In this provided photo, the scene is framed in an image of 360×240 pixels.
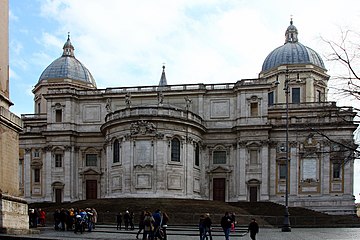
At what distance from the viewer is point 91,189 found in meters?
69.4

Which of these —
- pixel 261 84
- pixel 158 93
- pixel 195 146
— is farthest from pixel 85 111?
pixel 261 84

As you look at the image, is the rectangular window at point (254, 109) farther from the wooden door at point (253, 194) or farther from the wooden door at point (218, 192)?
the wooden door at point (218, 192)

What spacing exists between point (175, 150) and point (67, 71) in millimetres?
29854

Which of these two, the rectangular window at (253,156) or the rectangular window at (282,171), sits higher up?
Answer: the rectangular window at (253,156)

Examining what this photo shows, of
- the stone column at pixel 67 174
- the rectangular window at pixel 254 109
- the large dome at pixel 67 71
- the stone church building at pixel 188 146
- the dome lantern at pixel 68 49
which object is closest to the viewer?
the stone church building at pixel 188 146

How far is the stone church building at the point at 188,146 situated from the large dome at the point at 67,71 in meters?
10.8

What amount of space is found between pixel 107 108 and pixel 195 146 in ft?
42.6

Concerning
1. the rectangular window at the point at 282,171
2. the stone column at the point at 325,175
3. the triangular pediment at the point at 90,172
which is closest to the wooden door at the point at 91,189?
the triangular pediment at the point at 90,172

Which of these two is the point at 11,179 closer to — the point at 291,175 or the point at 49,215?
the point at 49,215

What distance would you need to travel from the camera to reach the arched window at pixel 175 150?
2368 inches

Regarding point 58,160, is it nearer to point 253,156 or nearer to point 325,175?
point 253,156

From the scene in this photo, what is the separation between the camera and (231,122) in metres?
68.1

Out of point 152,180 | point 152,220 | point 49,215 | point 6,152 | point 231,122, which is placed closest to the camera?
point 6,152

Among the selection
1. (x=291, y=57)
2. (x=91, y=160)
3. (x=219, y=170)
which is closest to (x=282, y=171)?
(x=219, y=170)
